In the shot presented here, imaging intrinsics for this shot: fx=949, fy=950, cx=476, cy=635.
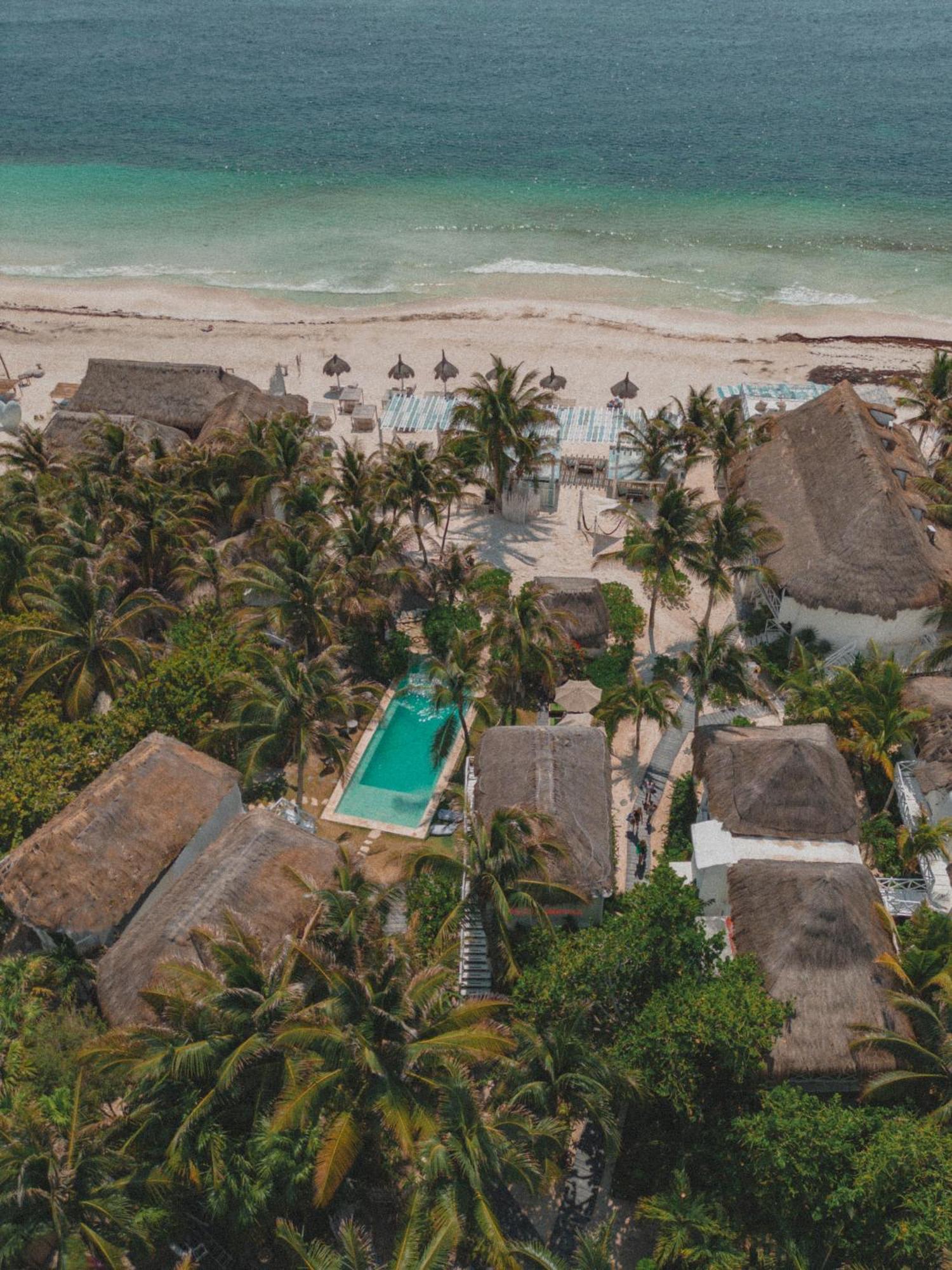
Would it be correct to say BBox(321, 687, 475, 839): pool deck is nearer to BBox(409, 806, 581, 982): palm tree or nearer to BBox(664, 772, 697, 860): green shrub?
BBox(409, 806, 581, 982): palm tree

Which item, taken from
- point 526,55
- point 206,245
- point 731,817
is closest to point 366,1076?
point 731,817

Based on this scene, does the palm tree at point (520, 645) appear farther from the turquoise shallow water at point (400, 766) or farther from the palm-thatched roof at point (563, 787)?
the turquoise shallow water at point (400, 766)

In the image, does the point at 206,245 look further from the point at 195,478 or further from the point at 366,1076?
the point at 366,1076

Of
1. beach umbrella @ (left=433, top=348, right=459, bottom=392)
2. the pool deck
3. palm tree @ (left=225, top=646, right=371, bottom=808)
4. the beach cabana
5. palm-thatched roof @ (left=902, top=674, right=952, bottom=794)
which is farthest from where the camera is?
beach umbrella @ (left=433, top=348, right=459, bottom=392)

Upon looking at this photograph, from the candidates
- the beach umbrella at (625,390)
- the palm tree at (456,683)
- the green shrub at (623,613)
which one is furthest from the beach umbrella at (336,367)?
the palm tree at (456,683)

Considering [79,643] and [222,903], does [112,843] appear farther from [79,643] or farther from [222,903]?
[79,643]

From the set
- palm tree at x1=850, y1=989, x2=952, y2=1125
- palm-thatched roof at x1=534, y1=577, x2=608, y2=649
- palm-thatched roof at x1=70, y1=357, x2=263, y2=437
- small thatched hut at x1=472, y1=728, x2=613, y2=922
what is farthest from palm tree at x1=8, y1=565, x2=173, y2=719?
palm tree at x1=850, y1=989, x2=952, y2=1125
